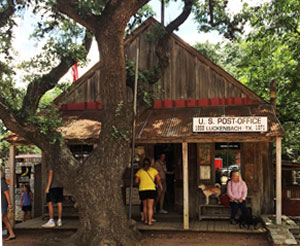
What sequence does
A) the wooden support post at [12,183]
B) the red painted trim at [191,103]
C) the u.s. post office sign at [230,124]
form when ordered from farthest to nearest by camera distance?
the red painted trim at [191,103] → the wooden support post at [12,183] → the u.s. post office sign at [230,124]

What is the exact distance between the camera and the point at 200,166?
1073cm

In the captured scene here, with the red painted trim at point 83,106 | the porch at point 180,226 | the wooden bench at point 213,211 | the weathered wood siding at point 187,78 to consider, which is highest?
the weathered wood siding at point 187,78

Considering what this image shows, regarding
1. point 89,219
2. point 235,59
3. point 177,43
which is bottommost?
point 89,219

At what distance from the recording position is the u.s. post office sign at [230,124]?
29.0ft

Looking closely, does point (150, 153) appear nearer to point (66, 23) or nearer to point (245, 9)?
point (66, 23)

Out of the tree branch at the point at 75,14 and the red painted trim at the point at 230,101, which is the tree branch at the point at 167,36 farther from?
the tree branch at the point at 75,14

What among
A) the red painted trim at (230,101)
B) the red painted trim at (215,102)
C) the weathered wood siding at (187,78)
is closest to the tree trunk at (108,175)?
the weathered wood siding at (187,78)

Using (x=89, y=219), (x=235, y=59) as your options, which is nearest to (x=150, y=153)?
(x=89, y=219)

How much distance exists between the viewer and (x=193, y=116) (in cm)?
1019

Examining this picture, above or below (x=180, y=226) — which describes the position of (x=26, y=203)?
above

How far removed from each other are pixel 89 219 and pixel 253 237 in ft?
13.5

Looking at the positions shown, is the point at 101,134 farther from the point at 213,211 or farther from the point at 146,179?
the point at 213,211

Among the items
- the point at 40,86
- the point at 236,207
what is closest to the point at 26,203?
the point at 40,86

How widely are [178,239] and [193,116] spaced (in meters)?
3.48
